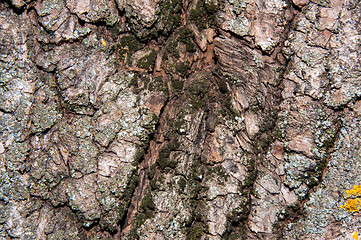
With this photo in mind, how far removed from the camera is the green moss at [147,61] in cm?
245

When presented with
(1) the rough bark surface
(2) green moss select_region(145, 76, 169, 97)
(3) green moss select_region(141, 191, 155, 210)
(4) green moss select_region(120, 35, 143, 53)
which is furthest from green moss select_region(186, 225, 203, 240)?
(4) green moss select_region(120, 35, 143, 53)

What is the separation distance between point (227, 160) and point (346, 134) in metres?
0.92

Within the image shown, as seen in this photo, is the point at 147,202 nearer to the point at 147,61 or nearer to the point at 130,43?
the point at 147,61

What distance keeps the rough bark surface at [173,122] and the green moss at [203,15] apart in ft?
0.04

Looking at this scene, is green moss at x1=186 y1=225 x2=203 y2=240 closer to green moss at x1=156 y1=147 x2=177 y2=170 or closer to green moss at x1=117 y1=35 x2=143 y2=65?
green moss at x1=156 y1=147 x2=177 y2=170

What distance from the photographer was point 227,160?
2.41 m

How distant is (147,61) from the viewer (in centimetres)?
245

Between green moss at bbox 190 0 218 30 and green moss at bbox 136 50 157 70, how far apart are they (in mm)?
432

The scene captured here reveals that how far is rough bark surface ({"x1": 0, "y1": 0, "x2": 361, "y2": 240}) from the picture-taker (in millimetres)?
2361

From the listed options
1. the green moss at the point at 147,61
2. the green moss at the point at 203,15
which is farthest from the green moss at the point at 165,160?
the green moss at the point at 203,15

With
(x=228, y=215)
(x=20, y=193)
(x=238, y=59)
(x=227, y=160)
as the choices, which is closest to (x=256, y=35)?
(x=238, y=59)

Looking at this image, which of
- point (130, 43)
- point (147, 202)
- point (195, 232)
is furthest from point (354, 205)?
point (130, 43)

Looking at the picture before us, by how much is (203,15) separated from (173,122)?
0.89 metres

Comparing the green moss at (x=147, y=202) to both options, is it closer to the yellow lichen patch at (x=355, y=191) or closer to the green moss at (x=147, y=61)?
the green moss at (x=147, y=61)
